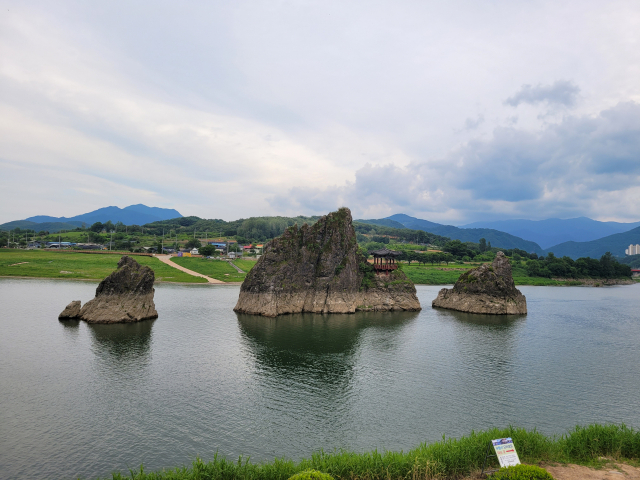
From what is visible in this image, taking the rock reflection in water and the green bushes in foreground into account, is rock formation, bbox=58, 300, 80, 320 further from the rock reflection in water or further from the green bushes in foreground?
the green bushes in foreground

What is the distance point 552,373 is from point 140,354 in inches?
1462

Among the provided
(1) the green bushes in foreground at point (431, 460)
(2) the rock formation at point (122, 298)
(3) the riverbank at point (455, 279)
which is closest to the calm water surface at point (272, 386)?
(2) the rock formation at point (122, 298)

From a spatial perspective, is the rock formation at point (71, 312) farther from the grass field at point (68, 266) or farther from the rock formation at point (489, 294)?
the rock formation at point (489, 294)

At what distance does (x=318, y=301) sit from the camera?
62094mm

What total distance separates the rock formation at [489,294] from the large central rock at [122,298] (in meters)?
51.9

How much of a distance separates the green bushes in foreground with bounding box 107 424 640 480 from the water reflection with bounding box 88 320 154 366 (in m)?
19.8

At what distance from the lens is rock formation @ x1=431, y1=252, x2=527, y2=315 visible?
219ft

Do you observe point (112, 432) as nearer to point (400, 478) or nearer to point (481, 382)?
point (400, 478)

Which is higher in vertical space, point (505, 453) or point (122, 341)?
point (505, 453)

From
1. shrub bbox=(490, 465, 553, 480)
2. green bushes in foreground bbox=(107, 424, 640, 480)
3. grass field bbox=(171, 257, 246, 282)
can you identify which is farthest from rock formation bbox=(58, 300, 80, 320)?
grass field bbox=(171, 257, 246, 282)

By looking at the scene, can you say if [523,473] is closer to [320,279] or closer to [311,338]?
[311,338]

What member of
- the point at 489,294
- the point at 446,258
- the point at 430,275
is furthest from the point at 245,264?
the point at 446,258

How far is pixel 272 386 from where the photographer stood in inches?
1115

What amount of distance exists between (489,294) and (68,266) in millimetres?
104895
